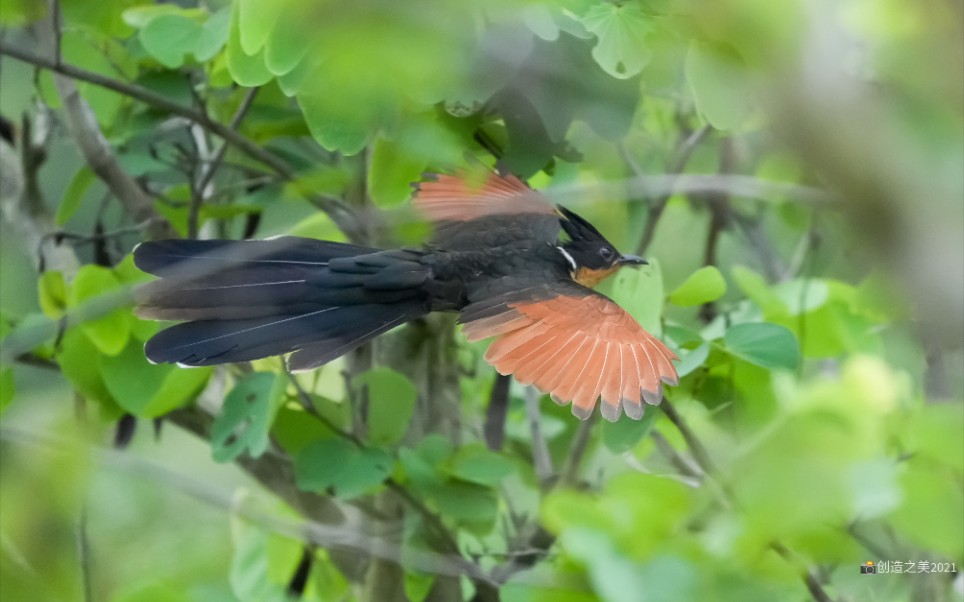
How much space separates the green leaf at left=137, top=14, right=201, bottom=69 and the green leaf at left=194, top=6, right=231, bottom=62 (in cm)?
2

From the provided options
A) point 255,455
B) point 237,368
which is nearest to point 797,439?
point 255,455

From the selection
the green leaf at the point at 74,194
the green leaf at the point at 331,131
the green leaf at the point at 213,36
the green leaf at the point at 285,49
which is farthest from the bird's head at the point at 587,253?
the green leaf at the point at 74,194

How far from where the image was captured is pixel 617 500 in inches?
35.5

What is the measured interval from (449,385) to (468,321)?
54 cm

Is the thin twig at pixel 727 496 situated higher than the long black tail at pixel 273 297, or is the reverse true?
the thin twig at pixel 727 496

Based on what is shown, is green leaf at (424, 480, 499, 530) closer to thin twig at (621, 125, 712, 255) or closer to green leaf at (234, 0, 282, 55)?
thin twig at (621, 125, 712, 255)

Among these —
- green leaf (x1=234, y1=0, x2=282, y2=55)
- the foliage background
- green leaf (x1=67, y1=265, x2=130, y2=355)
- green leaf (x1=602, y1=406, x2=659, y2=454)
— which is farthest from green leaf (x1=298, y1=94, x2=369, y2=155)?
green leaf (x1=602, y1=406, x2=659, y2=454)

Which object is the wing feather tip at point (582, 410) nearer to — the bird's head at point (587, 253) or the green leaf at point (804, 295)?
the bird's head at point (587, 253)

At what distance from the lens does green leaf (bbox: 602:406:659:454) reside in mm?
1259

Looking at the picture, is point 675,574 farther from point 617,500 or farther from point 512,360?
point 512,360

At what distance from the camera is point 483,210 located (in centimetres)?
130

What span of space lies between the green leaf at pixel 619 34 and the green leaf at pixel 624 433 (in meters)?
0.40

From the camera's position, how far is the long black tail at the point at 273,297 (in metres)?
1.06

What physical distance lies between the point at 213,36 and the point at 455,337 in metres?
0.59
